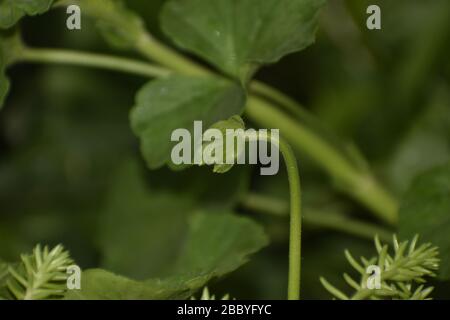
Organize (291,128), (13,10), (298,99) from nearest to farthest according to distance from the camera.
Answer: (13,10) < (291,128) < (298,99)

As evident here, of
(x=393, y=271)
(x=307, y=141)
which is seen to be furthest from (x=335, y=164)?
(x=393, y=271)

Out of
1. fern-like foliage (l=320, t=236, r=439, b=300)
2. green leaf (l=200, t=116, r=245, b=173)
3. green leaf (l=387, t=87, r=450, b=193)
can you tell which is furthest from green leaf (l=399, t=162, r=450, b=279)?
green leaf (l=387, t=87, r=450, b=193)

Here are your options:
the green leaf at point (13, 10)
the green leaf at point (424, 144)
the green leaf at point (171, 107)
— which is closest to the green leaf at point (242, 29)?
the green leaf at point (171, 107)

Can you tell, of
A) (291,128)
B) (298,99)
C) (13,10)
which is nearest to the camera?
(13,10)

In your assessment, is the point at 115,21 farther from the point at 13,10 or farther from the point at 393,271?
the point at 393,271

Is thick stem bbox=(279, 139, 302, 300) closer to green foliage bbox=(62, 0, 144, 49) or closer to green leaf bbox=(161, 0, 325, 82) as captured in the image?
green leaf bbox=(161, 0, 325, 82)
